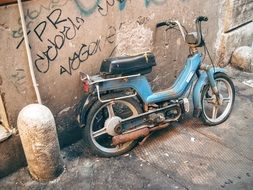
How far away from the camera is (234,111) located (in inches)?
215

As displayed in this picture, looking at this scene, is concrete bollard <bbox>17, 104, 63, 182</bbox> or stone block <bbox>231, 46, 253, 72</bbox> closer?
concrete bollard <bbox>17, 104, 63, 182</bbox>

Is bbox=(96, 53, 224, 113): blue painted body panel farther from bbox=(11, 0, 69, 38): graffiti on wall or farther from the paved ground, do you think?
bbox=(11, 0, 69, 38): graffiti on wall

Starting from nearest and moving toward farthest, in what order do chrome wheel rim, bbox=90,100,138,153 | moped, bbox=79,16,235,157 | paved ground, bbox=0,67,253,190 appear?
paved ground, bbox=0,67,253,190 → moped, bbox=79,16,235,157 → chrome wheel rim, bbox=90,100,138,153

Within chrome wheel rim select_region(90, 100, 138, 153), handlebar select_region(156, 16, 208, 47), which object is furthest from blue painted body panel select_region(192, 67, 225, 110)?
chrome wheel rim select_region(90, 100, 138, 153)

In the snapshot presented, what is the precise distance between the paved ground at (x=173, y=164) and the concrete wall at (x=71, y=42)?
637 mm

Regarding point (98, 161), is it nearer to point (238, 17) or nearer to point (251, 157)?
point (251, 157)

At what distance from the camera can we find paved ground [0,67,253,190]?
395cm

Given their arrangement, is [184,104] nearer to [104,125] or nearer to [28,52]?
A: [104,125]

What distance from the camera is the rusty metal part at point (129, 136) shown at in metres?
4.25

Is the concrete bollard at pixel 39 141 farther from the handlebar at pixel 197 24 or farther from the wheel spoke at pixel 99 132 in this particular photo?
the handlebar at pixel 197 24

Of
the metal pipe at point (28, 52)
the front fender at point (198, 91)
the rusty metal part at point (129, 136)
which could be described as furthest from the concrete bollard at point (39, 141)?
the front fender at point (198, 91)

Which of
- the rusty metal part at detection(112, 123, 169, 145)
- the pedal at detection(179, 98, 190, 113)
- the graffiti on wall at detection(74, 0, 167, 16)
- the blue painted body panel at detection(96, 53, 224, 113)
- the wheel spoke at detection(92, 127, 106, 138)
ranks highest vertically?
the graffiti on wall at detection(74, 0, 167, 16)

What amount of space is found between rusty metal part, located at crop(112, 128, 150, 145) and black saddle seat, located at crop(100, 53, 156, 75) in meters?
0.80

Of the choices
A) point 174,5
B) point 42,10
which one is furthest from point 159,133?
point 42,10
